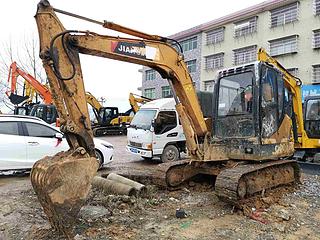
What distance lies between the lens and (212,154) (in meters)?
6.48

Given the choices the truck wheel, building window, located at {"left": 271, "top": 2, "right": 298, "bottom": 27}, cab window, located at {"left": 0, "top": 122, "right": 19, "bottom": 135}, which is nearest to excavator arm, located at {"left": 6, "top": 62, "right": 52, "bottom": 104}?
the truck wheel

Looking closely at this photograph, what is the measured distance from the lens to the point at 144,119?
11289 mm

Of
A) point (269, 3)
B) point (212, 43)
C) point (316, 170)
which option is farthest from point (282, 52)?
point (316, 170)

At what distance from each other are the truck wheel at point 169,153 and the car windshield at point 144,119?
3.33ft

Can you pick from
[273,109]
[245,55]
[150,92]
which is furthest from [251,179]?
[150,92]

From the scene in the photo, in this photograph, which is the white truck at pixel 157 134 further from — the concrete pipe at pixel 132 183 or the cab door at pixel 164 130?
the concrete pipe at pixel 132 183

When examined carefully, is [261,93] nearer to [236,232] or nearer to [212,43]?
[236,232]

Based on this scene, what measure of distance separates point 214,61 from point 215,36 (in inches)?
96.4

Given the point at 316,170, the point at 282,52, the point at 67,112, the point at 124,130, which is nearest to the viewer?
the point at 67,112

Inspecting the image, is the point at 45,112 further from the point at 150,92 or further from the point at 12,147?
the point at 150,92

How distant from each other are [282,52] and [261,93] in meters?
21.2

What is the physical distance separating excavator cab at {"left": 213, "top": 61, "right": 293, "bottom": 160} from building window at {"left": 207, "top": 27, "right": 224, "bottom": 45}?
80.6ft

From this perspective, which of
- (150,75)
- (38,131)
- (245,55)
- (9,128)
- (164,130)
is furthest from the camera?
(150,75)

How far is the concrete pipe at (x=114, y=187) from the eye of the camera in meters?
6.08
